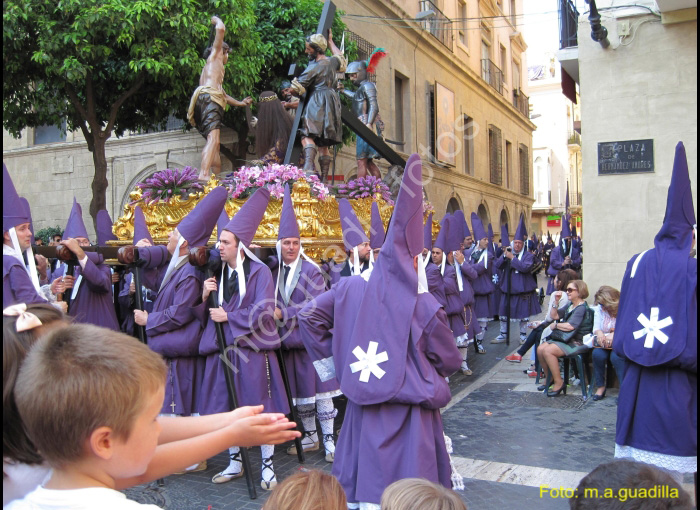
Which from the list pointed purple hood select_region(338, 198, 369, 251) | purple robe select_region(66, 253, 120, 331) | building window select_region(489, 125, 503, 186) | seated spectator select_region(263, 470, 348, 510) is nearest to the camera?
seated spectator select_region(263, 470, 348, 510)

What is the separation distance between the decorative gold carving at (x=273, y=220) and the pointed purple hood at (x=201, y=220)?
2728mm

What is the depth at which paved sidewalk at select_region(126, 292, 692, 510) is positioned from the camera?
15.0 ft

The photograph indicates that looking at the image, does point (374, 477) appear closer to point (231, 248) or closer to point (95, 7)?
point (231, 248)

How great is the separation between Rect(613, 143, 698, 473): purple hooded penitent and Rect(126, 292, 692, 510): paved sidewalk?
0.74 metres

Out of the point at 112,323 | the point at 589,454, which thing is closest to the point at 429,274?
the point at 589,454

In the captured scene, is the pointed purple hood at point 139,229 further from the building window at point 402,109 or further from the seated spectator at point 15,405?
the building window at point 402,109

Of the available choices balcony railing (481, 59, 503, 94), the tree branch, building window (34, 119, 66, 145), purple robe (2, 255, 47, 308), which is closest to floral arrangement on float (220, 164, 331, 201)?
purple robe (2, 255, 47, 308)

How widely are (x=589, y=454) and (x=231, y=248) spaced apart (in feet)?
11.7

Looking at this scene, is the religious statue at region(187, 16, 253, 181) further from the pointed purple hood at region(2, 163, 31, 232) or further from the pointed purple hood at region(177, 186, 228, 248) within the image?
the pointed purple hood at region(2, 163, 31, 232)

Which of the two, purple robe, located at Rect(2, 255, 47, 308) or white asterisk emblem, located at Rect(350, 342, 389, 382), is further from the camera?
purple robe, located at Rect(2, 255, 47, 308)

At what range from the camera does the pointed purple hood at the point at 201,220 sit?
5.14 meters

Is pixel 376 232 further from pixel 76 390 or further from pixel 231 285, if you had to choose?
pixel 76 390

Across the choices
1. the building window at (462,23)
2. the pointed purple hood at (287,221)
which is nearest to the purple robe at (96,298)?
the pointed purple hood at (287,221)

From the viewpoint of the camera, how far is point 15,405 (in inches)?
56.2
